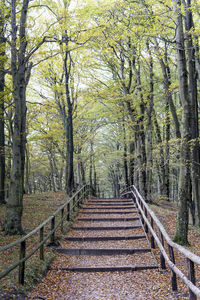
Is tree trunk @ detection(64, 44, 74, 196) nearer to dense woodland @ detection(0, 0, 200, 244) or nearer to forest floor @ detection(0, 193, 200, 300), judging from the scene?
dense woodland @ detection(0, 0, 200, 244)

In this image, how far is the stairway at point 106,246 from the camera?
5945 millimetres

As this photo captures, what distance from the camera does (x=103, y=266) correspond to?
5797mm

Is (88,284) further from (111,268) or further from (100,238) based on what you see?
(100,238)

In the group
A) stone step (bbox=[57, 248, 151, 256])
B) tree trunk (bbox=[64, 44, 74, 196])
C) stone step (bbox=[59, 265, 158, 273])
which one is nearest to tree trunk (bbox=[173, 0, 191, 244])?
stone step (bbox=[57, 248, 151, 256])

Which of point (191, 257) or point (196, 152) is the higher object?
point (196, 152)

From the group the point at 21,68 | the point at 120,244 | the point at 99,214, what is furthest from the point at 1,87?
the point at 120,244

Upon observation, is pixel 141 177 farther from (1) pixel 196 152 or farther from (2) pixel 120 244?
(2) pixel 120 244

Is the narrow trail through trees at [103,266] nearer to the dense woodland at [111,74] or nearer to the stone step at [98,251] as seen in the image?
the stone step at [98,251]

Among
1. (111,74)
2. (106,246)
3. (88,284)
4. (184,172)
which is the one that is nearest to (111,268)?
(88,284)

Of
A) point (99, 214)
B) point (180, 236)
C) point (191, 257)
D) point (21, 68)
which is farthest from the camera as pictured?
point (99, 214)

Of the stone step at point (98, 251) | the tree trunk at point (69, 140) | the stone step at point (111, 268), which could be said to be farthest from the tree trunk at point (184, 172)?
the tree trunk at point (69, 140)

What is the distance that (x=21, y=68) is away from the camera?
7887 millimetres

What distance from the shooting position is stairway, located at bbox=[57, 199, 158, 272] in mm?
5945

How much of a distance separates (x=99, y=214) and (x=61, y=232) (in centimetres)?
354
